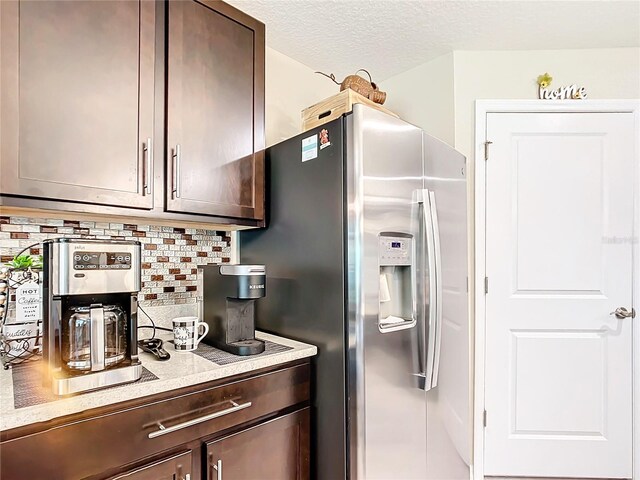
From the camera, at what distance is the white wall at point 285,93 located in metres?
2.23

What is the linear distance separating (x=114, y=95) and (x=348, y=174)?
32.8 inches

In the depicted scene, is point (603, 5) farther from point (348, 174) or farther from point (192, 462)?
point (192, 462)

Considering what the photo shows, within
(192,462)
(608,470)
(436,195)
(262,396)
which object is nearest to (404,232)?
(436,195)

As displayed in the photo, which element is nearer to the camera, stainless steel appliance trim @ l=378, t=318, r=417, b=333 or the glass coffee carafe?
the glass coffee carafe

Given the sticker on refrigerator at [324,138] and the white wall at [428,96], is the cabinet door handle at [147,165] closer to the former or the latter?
the sticker on refrigerator at [324,138]

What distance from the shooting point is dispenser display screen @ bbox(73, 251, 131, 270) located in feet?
3.40

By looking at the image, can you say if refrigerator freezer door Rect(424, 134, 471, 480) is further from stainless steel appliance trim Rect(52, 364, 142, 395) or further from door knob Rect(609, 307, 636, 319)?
stainless steel appliance trim Rect(52, 364, 142, 395)

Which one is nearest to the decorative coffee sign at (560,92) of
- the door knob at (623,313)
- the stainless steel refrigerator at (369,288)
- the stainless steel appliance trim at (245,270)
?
the stainless steel refrigerator at (369,288)

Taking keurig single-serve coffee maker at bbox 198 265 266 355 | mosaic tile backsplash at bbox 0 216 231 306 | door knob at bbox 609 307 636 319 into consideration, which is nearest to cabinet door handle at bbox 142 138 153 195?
mosaic tile backsplash at bbox 0 216 231 306

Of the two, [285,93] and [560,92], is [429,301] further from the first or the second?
[560,92]

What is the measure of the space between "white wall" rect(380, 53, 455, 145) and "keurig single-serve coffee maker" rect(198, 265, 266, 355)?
1.56 meters

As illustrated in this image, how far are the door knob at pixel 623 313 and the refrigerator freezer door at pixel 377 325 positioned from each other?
1.44 metres

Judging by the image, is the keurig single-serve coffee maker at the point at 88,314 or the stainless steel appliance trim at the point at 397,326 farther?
the stainless steel appliance trim at the point at 397,326

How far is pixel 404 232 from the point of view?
155 cm
